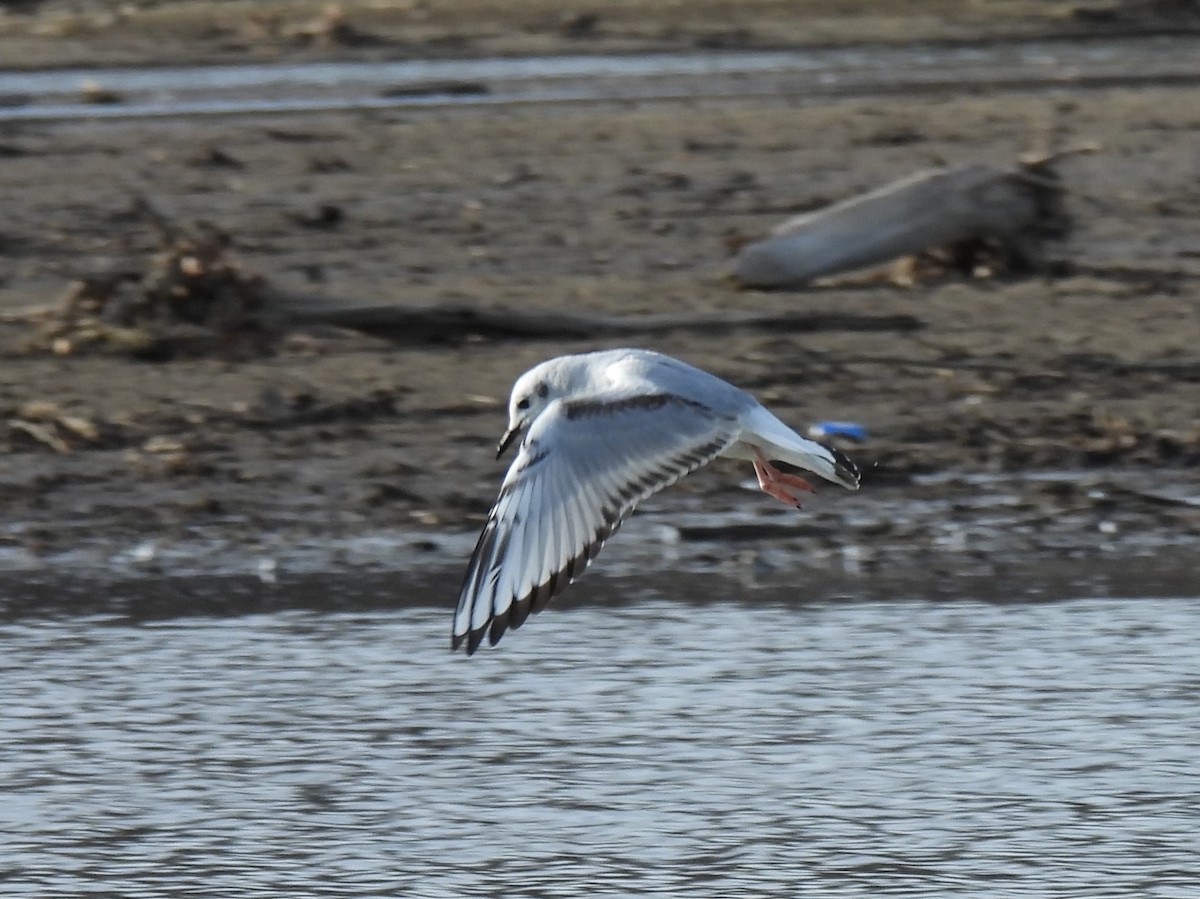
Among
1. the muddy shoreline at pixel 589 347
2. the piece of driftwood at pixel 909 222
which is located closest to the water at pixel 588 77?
→ the muddy shoreline at pixel 589 347

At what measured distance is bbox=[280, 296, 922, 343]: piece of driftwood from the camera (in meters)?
9.52

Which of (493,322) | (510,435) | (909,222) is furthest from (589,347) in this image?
(510,435)

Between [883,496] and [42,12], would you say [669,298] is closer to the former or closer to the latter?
[883,496]

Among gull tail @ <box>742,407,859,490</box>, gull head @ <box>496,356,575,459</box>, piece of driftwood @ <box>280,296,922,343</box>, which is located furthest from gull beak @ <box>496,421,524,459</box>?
piece of driftwood @ <box>280,296,922,343</box>

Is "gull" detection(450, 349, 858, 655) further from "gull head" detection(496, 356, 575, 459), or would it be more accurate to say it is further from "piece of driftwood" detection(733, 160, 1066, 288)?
"piece of driftwood" detection(733, 160, 1066, 288)

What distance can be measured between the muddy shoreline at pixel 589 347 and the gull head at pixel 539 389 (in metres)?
1.02

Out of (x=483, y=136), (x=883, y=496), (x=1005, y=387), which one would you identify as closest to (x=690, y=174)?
(x=483, y=136)

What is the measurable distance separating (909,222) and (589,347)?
1590mm

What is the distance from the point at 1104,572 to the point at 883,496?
0.91m

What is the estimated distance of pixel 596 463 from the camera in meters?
5.75

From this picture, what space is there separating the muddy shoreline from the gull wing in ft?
4.74

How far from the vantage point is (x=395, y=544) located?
25.3 ft

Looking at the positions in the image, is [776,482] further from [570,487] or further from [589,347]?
[589,347]

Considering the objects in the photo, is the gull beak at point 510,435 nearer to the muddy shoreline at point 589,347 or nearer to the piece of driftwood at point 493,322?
the muddy shoreline at point 589,347
